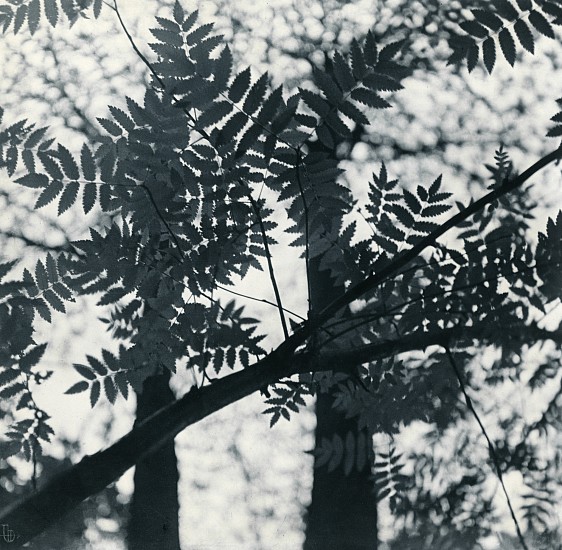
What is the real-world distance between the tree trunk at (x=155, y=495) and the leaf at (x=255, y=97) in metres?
0.63

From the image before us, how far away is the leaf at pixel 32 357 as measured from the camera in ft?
4.63

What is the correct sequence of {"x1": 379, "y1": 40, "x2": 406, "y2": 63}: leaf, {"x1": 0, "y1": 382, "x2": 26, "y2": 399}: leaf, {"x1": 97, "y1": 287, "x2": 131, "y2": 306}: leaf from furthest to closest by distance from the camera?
{"x1": 0, "y1": 382, "x2": 26, "y2": 399}: leaf, {"x1": 97, "y1": 287, "x2": 131, "y2": 306}: leaf, {"x1": 379, "y1": 40, "x2": 406, "y2": 63}: leaf

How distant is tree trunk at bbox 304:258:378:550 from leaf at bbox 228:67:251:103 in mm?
440

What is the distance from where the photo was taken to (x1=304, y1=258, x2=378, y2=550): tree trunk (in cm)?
141

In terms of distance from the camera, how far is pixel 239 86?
1.10 metres

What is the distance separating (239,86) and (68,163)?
395 millimetres

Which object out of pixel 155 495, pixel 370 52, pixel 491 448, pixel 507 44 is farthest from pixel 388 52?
pixel 155 495

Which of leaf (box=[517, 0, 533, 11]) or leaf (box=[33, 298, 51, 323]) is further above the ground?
leaf (box=[517, 0, 533, 11])

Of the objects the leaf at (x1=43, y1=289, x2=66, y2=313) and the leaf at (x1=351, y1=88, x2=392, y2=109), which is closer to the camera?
the leaf at (x1=351, y1=88, x2=392, y2=109)

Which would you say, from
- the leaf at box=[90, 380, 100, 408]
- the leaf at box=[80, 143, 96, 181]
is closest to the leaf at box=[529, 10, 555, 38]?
the leaf at box=[80, 143, 96, 181]

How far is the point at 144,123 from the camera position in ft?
4.07

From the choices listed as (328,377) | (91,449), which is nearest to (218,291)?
(328,377)

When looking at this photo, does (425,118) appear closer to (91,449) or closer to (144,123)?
(144,123)

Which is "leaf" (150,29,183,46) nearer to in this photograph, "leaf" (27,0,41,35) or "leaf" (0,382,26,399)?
"leaf" (27,0,41,35)
